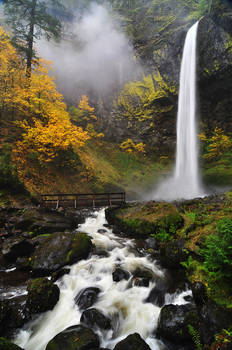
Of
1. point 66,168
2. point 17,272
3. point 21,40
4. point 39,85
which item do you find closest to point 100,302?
point 17,272

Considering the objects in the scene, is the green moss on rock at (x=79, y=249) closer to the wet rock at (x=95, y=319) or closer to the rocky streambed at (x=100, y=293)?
the rocky streambed at (x=100, y=293)

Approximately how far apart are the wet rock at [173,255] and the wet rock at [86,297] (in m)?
2.40

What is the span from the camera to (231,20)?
70.2 ft

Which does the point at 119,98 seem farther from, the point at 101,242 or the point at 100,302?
the point at 100,302

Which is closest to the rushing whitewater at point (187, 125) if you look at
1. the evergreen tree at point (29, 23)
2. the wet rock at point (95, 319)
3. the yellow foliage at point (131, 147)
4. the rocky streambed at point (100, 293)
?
the yellow foliage at point (131, 147)

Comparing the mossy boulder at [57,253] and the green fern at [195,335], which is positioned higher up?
the mossy boulder at [57,253]

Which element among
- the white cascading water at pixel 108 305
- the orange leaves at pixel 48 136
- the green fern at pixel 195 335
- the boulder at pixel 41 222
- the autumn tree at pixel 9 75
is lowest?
the white cascading water at pixel 108 305

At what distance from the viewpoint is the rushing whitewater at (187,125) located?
76.2 ft

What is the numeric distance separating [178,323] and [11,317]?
366 cm

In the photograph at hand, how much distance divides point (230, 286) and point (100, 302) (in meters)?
3.23

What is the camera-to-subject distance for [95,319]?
13.2 ft

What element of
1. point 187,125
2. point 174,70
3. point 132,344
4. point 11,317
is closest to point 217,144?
point 187,125

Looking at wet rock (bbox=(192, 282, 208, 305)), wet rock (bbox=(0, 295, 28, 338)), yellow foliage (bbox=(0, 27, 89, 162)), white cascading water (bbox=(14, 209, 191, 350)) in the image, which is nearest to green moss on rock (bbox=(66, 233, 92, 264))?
white cascading water (bbox=(14, 209, 191, 350))

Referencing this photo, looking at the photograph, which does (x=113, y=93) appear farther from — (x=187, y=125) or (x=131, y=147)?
(x=187, y=125)
